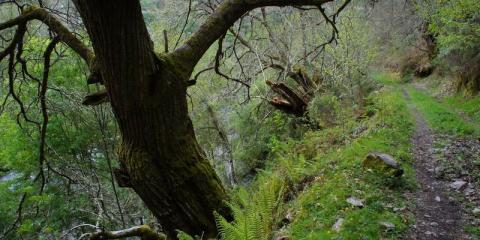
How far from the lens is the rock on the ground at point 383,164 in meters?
6.46

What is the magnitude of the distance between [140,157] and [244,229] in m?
1.34

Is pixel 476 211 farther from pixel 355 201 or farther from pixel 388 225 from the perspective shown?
pixel 355 201

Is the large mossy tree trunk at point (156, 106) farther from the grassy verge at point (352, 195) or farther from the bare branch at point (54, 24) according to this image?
the grassy verge at point (352, 195)

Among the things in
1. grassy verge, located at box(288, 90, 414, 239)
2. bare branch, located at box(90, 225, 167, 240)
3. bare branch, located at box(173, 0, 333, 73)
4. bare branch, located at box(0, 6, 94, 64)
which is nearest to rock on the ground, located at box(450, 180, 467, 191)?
grassy verge, located at box(288, 90, 414, 239)

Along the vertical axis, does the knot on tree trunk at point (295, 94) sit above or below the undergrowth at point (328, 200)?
above

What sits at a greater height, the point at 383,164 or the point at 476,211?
the point at 383,164

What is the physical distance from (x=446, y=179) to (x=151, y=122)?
17.6 feet

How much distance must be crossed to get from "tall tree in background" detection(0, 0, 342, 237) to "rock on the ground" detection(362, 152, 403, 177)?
3.20 meters

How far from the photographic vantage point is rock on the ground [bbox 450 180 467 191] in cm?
621

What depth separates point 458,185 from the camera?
6328 mm

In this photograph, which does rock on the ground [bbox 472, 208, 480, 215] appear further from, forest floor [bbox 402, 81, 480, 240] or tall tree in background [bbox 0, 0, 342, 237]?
tall tree in background [bbox 0, 0, 342, 237]

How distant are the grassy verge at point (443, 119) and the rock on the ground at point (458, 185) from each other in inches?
166

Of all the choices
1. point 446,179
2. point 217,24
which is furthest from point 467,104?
point 217,24

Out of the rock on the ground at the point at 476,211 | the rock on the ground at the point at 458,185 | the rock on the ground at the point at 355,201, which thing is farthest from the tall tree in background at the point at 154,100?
the rock on the ground at the point at 458,185
